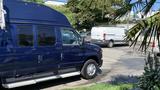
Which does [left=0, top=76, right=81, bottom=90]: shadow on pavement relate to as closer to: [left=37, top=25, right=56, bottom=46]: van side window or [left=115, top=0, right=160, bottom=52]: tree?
[left=37, top=25, right=56, bottom=46]: van side window

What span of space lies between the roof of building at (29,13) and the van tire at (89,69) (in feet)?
6.13

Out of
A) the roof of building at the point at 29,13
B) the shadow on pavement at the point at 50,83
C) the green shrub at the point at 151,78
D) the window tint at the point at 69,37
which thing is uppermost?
the roof of building at the point at 29,13

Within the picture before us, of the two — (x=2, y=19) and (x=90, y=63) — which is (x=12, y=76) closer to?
(x=2, y=19)

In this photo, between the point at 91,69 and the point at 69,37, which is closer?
the point at 69,37

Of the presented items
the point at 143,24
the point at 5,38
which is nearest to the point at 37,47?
the point at 5,38

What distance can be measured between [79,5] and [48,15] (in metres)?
5.56

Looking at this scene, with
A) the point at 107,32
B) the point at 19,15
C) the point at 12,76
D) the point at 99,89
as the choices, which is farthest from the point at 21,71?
the point at 107,32

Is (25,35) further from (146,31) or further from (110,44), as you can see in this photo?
(110,44)

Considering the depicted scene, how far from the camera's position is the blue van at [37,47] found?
9758mm

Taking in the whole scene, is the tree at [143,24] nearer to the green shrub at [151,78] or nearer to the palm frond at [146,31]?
the palm frond at [146,31]

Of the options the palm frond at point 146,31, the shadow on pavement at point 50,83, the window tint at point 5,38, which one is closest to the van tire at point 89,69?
the shadow on pavement at point 50,83

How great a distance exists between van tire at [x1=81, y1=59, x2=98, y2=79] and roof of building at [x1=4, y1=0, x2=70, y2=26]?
6.13ft

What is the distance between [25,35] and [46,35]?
90 centimetres

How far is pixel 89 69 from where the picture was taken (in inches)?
511
